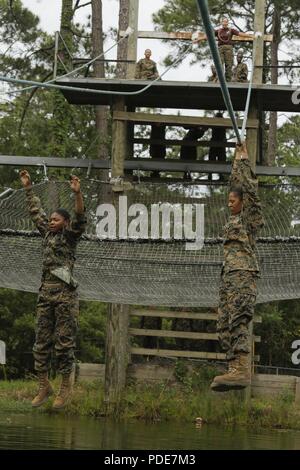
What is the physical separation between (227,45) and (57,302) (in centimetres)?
579

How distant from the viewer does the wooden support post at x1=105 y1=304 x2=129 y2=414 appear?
13.8 m

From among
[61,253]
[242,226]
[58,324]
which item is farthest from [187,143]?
[242,226]

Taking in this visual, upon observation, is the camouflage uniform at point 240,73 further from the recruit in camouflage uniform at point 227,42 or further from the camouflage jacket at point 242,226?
the camouflage jacket at point 242,226

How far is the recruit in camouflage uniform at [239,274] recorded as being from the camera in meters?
8.23

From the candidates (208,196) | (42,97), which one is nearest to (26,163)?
(208,196)

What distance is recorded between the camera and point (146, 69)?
45.0 ft

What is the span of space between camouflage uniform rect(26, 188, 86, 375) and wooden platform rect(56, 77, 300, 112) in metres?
4.21

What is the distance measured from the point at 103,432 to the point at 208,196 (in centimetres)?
359

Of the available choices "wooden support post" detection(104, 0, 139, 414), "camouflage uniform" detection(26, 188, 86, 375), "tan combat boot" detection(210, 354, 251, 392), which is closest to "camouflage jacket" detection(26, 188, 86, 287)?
"camouflage uniform" detection(26, 188, 86, 375)

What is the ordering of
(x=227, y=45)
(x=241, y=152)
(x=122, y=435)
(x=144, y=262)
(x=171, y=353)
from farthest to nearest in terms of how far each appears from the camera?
(x=171, y=353) < (x=227, y=45) < (x=144, y=262) < (x=122, y=435) < (x=241, y=152)

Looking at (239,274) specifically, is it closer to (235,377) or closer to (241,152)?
(235,377)

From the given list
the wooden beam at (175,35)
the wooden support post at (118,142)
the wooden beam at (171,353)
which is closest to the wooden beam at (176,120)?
the wooden support post at (118,142)

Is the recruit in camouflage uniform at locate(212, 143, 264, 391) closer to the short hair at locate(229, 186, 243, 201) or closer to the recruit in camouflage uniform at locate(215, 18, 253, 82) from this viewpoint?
the short hair at locate(229, 186, 243, 201)

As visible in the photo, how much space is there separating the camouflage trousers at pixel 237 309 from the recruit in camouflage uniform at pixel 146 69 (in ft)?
18.9
